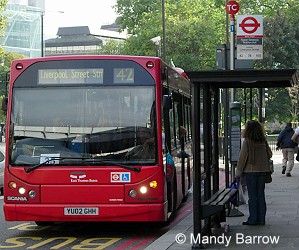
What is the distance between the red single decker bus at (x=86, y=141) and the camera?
508 inches

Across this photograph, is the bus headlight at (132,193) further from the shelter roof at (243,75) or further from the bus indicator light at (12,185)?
the shelter roof at (243,75)

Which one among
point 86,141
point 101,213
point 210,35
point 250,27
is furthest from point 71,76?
point 210,35

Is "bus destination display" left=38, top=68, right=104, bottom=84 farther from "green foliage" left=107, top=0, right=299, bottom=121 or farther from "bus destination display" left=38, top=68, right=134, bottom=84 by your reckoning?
"green foliage" left=107, top=0, right=299, bottom=121

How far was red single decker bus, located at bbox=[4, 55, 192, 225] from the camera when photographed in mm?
12906

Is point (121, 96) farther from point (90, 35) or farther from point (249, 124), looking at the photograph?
point (90, 35)

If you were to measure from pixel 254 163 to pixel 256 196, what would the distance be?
0.52 metres

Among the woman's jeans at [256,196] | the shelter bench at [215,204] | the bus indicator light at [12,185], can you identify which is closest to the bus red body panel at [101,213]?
the bus indicator light at [12,185]

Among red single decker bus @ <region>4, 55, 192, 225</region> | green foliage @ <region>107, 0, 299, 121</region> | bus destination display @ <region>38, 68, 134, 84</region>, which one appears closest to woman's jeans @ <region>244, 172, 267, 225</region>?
red single decker bus @ <region>4, 55, 192, 225</region>

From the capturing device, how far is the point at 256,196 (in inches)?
521

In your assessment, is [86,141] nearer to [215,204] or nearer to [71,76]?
[71,76]

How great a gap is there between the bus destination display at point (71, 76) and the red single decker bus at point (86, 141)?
0.05 feet

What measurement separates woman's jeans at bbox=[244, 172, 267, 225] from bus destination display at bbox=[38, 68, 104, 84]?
2722 millimetres

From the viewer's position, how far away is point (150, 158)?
13.1 m

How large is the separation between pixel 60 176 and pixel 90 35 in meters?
182
